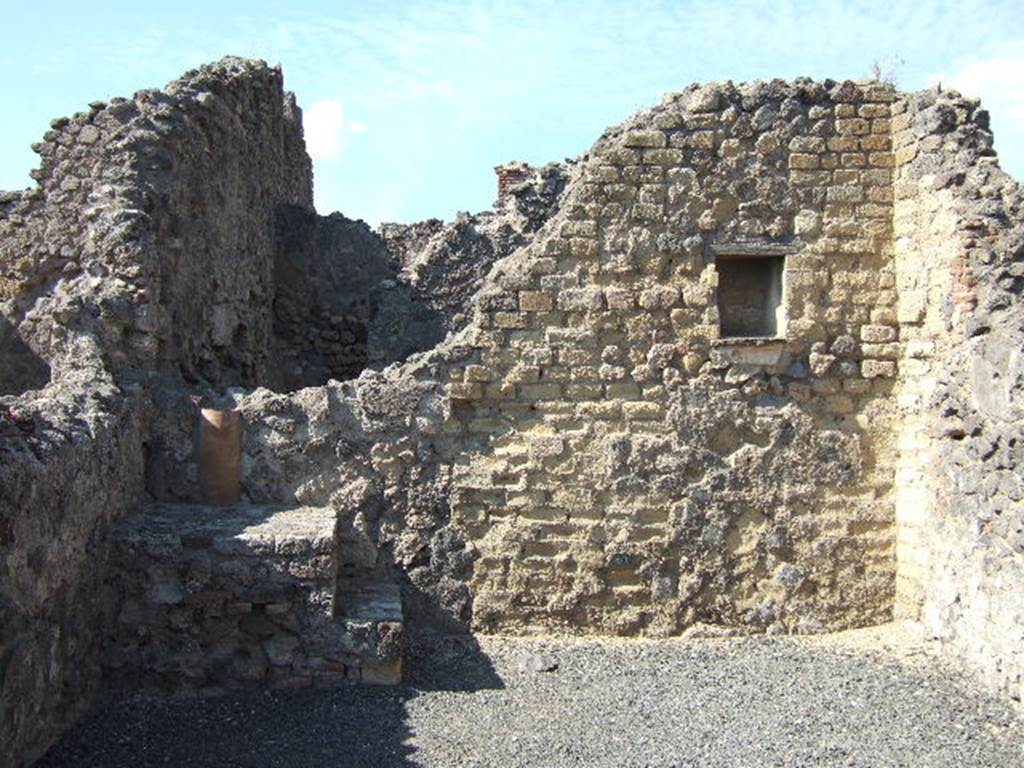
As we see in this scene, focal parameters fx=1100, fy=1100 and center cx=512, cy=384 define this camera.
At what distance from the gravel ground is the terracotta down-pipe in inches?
52.3

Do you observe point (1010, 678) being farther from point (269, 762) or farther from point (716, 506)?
point (269, 762)

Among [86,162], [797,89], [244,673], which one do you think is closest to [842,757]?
[244,673]

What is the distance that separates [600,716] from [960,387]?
2757 millimetres

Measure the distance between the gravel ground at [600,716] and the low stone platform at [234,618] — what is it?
13cm

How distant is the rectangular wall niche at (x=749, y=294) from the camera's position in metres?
6.87

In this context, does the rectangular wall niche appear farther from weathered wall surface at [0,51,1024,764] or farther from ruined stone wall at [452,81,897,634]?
ruined stone wall at [452,81,897,634]

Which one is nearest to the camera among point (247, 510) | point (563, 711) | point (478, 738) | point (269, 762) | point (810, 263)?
point (269, 762)

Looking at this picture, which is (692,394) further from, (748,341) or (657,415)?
(748,341)

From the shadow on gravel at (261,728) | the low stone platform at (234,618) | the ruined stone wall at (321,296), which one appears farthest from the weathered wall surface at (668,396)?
the ruined stone wall at (321,296)

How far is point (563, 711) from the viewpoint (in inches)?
213

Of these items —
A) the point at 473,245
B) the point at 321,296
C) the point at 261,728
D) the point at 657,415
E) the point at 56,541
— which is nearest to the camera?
the point at 56,541

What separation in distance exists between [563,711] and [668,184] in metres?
3.18

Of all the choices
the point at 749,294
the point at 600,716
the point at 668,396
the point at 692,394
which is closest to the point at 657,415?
the point at 668,396

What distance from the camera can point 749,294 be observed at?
6945 millimetres
